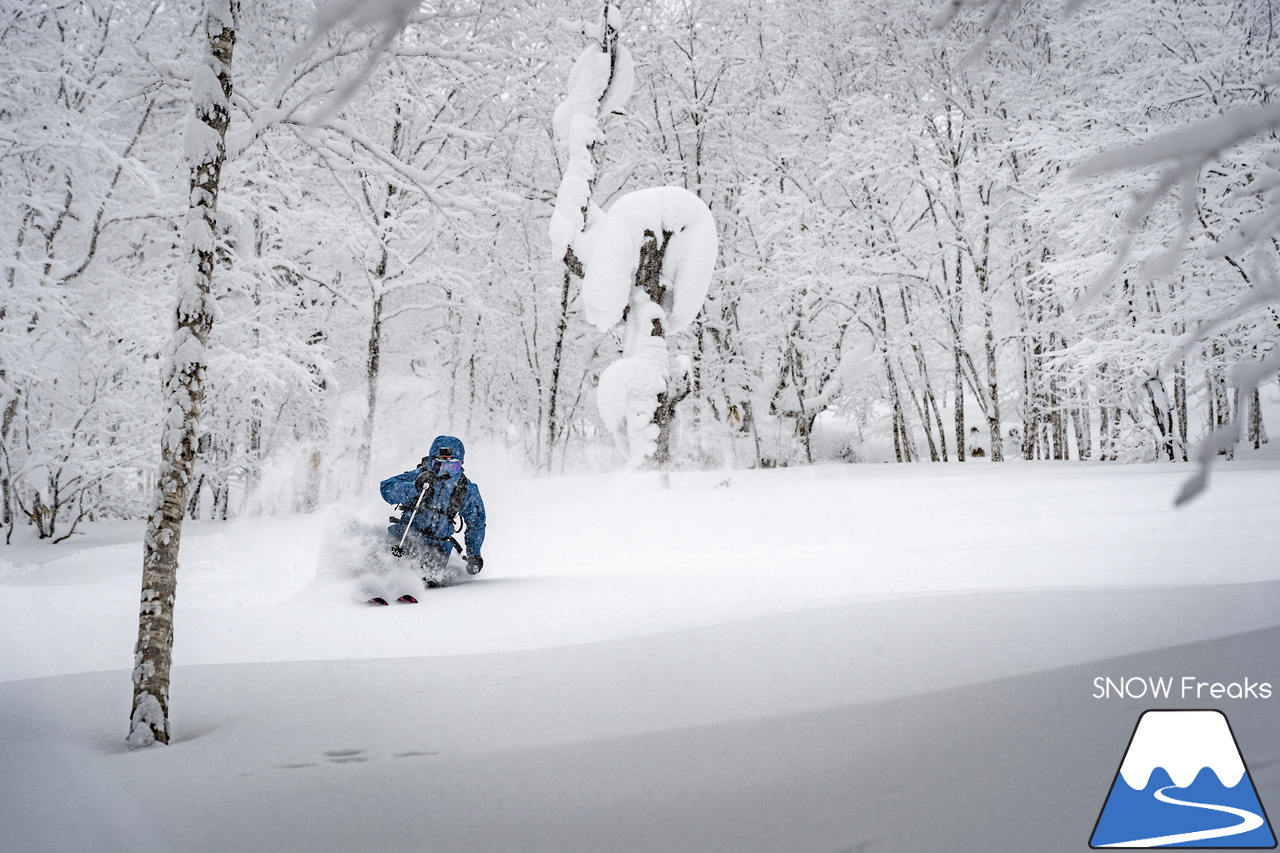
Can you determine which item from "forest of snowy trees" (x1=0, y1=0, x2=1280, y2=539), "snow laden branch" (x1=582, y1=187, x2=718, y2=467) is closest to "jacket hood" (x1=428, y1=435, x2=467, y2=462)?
"forest of snowy trees" (x1=0, y1=0, x2=1280, y2=539)

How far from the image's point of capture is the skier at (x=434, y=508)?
579 centimetres

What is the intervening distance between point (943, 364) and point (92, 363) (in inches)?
860

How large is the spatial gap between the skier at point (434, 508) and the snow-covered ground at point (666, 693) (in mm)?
284

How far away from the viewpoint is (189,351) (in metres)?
3.56

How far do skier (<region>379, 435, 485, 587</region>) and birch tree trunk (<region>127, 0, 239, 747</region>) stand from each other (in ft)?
7.33

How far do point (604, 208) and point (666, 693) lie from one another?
1559cm

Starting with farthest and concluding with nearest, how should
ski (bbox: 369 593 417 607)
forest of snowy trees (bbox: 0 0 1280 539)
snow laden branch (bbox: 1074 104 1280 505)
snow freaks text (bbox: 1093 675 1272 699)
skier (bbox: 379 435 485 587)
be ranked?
1. forest of snowy trees (bbox: 0 0 1280 539)
2. skier (bbox: 379 435 485 587)
3. ski (bbox: 369 593 417 607)
4. snow freaks text (bbox: 1093 675 1272 699)
5. snow laden branch (bbox: 1074 104 1280 505)

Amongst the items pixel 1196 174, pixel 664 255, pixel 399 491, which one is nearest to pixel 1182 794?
pixel 1196 174

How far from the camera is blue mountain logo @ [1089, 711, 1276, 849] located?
7.23 feet

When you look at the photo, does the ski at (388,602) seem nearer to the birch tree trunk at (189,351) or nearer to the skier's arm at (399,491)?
the skier's arm at (399,491)

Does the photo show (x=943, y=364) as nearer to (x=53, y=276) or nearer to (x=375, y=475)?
(x=375, y=475)

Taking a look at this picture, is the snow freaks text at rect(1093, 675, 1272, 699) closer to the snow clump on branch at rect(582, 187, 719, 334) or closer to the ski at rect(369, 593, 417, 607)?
the ski at rect(369, 593, 417, 607)

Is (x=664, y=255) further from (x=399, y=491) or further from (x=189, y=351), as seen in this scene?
(x=189, y=351)

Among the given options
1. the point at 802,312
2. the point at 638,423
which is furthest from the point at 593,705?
the point at 802,312
